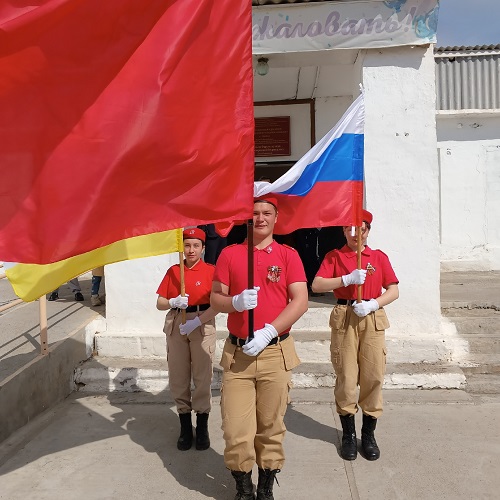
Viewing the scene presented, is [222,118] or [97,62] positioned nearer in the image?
[97,62]

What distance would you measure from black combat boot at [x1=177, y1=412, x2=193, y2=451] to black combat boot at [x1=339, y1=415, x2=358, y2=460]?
3.81 feet

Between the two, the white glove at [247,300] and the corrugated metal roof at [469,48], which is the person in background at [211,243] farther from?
the corrugated metal roof at [469,48]

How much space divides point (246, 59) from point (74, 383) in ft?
13.0

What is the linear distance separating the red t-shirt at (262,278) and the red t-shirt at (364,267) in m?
0.75

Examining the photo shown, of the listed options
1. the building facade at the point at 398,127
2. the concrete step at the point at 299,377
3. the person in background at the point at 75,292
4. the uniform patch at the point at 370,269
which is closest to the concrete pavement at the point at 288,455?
the concrete step at the point at 299,377

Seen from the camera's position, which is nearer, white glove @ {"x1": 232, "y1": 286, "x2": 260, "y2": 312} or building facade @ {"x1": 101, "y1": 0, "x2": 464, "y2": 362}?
white glove @ {"x1": 232, "y1": 286, "x2": 260, "y2": 312}

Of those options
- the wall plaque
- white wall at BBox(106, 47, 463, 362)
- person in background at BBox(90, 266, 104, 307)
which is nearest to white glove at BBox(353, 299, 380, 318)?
white wall at BBox(106, 47, 463, 362)

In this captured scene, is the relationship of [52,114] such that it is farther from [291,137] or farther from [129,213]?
[291,137]

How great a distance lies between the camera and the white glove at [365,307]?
12.4 feet

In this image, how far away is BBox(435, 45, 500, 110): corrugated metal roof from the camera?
10688 millimetres

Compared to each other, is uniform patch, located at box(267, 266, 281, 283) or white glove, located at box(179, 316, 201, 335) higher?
uniform patch, located at box(267, 266, 281, 283)

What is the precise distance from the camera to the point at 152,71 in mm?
2623

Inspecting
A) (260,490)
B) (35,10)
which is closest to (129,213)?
(35,10)

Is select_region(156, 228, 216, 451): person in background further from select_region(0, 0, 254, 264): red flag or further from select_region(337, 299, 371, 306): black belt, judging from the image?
select_region(0, 0, 254, 264): red flag
